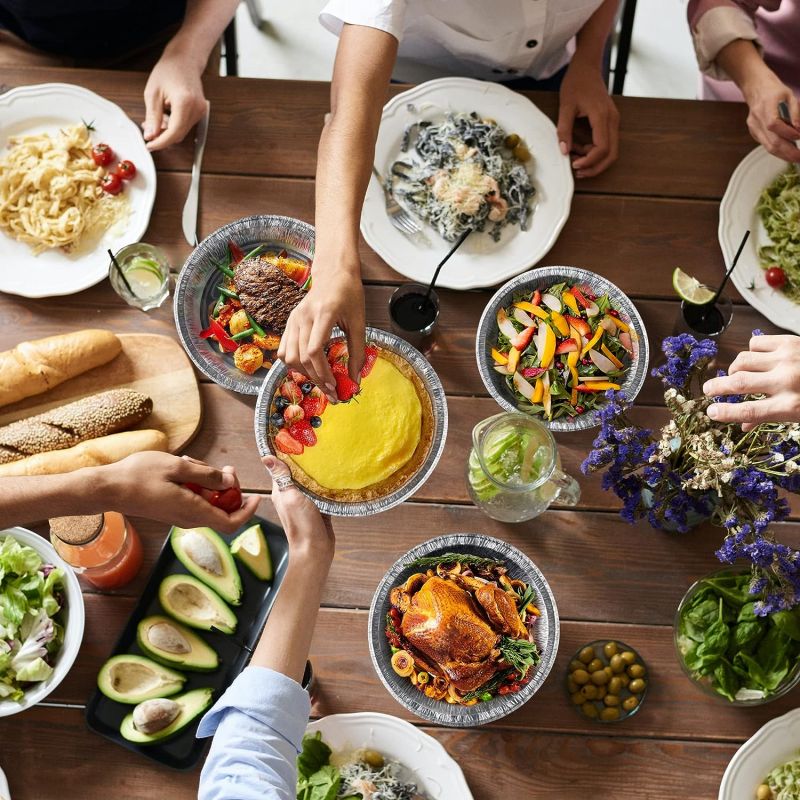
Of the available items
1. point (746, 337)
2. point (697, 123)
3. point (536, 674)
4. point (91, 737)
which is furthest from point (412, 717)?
point (697, 123)

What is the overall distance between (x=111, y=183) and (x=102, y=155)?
84 millimetres

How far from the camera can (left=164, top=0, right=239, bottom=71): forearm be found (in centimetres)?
217

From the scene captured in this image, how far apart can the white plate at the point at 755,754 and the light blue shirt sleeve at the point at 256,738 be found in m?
0.95

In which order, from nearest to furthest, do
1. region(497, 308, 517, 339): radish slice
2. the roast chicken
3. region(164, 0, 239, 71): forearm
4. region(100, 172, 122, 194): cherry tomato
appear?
the roast chicken < region(497, 308, 517, 339): radish slice < region(100, 172, 122, 194): cherry tomato < region(164, 0, 239, 71): forearm

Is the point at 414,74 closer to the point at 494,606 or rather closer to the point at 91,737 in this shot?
the point at 494,606

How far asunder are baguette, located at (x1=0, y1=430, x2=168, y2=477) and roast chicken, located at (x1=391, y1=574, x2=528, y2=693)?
2.25ft

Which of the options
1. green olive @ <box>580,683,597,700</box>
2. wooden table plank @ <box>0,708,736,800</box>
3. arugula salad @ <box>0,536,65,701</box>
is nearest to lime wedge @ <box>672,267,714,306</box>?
green olive @ <box>580,683,597,700</box>

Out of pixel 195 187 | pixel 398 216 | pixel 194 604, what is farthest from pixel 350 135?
pixel 194 604

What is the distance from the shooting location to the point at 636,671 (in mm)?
1838

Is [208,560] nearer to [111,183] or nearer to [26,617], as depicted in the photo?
[26,617]

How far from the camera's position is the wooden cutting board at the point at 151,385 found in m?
1.96

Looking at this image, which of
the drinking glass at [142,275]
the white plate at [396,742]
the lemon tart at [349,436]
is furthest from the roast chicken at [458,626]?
the drinking glass at [142,275]

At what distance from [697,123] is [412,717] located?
170 cm

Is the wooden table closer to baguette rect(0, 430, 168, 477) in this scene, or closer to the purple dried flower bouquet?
baguette rect(0, 430, 168, 477)
